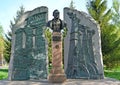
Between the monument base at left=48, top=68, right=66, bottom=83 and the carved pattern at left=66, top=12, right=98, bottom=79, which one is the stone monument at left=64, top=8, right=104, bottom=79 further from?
the monument base at left=48, top=68, right=66, bottom=83

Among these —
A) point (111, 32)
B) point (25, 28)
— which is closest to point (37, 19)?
point (25, 28)

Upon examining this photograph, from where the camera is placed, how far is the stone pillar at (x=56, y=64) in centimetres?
1018

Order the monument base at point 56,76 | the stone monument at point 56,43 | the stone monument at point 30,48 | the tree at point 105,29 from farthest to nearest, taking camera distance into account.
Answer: the tree at point 105,29 < the stone monument at point 30,48 < the stone monument at point 56,43 < the monument base at point 56,76

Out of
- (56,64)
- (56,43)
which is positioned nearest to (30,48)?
(56,43)

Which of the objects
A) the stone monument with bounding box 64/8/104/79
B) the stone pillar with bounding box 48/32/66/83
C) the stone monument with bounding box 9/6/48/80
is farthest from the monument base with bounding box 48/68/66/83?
the stone monument with bounding box 64/8/104/79

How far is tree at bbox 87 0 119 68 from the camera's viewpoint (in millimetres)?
20031

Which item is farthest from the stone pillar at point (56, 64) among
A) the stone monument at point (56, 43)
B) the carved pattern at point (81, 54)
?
the carved pattern at point (81, 54)

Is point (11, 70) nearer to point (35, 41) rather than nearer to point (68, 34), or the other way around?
point (35, 41)

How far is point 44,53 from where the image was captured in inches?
468

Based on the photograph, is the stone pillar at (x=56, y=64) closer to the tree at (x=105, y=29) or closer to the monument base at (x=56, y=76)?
the monument base at (x=56, y=76)

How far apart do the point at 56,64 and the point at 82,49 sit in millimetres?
2104

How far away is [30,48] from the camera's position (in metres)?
11.9

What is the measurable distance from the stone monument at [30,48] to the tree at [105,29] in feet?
30.0

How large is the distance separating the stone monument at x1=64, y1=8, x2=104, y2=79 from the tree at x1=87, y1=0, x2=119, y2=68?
26.8ft
